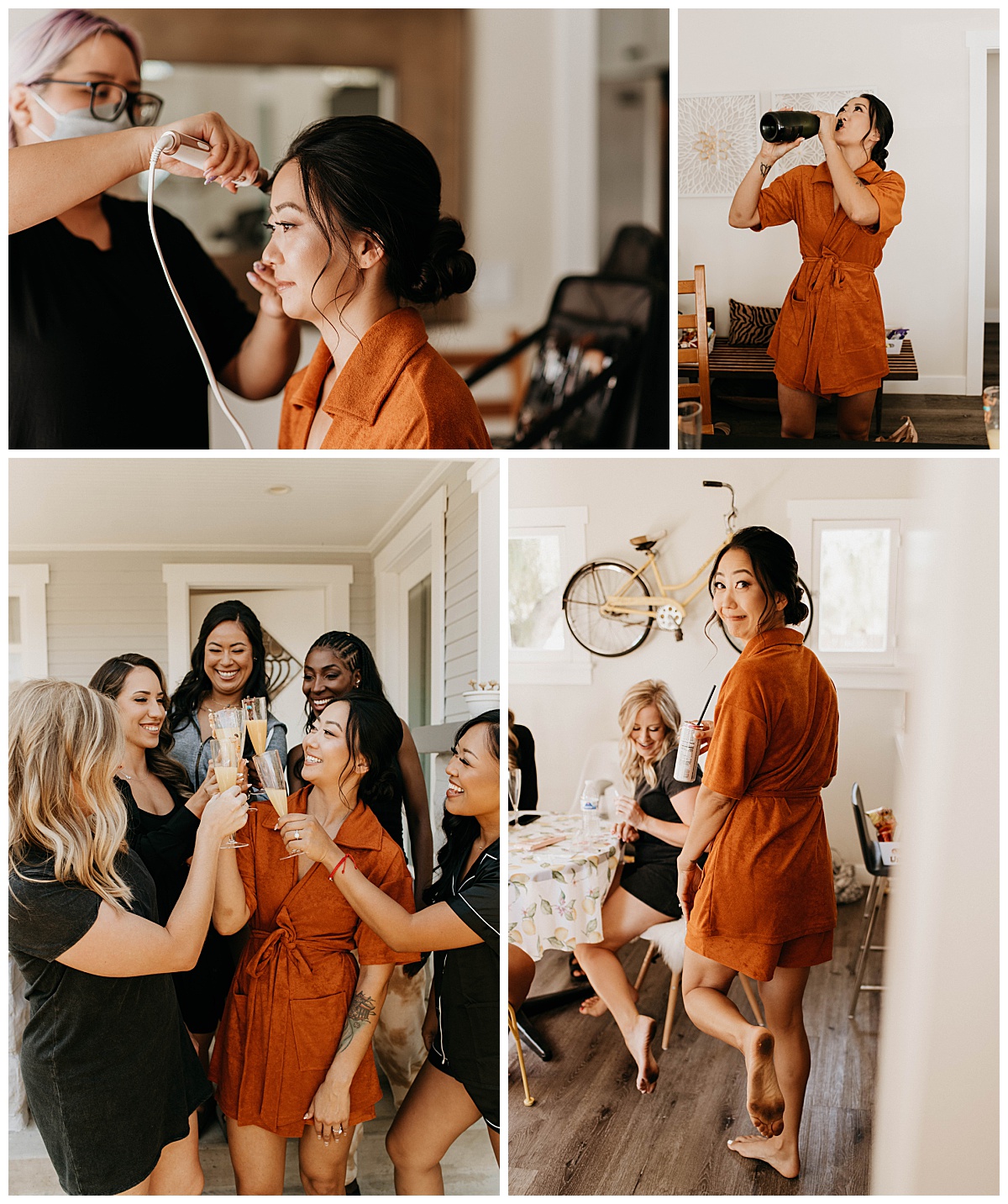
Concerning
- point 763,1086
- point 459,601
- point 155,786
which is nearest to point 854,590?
point 459,601

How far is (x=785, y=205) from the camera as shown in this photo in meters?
1.89

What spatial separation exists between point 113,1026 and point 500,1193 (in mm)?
805

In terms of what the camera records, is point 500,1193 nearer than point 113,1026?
No

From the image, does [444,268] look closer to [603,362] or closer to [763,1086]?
[603,362]

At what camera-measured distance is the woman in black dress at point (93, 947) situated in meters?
1.81

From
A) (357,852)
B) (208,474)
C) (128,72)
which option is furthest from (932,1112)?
(128,72)

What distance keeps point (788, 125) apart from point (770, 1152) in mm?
1938

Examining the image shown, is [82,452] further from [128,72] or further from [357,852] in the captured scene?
[357,852]

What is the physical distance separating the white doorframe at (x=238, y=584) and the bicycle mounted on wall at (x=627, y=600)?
1.41 feet

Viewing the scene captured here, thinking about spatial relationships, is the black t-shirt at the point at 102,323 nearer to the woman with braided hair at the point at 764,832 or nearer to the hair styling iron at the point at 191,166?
the hair styling iron at the point at 191,166

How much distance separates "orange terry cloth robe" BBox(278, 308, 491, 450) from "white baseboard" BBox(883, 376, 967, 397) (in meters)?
0.80

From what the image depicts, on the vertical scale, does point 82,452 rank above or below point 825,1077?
above

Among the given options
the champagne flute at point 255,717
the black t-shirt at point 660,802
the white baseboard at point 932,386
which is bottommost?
the black t-shirt at point 660,802

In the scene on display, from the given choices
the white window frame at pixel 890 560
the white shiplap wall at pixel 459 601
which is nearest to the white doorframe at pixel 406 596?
the white shiplap wall at pixel 459 601
